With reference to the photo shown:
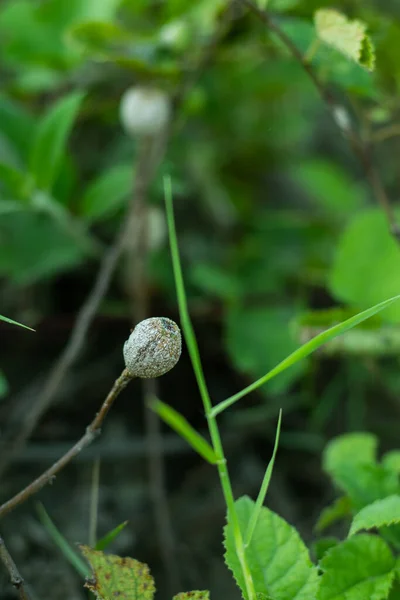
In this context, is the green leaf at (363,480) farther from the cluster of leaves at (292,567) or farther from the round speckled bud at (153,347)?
the round speckled bud at (153,347)

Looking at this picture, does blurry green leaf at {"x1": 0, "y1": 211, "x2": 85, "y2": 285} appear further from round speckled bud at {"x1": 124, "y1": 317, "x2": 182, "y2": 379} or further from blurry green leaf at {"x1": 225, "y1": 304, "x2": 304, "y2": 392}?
round speckled bud at {"x1": 124, "y1": 317, "x2": 182, "y2": 379}

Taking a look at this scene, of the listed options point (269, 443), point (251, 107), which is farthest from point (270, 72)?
point (269, 443)

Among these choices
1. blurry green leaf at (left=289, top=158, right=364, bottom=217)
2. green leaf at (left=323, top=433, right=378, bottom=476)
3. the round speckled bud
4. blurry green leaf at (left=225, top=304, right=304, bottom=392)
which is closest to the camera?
the round speckled bud

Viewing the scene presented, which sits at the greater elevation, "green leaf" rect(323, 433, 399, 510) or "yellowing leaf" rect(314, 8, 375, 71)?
"yellowing leaf" rect(314, 8, 375, 71)

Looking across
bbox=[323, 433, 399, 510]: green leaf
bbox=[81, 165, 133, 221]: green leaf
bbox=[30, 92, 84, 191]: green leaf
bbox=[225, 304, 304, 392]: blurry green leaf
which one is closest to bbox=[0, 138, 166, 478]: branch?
bbox=[81, 165, 133, 221]: green leaf

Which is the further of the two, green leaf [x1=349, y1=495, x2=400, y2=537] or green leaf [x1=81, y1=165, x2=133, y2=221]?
green leaf [x1=81, y1=165, x2=133, y2=221]

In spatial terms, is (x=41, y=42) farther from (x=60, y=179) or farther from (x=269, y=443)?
(x=269, y=443)

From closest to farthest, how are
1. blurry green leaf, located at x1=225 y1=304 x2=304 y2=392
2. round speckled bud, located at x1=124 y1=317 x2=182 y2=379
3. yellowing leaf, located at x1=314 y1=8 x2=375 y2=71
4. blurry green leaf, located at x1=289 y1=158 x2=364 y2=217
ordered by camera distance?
round speckled bud, located at x1=124 y1=317 x2=182 y2=379 → yellowing leaf, located at x1=314 y1=8 x2=375 y2=71 → blurry green leaf, located at x1=225 y1=304 x2=304 y2=392 → blurry green leaf, located at x1=289 y1=158 x2=364 y2=217
